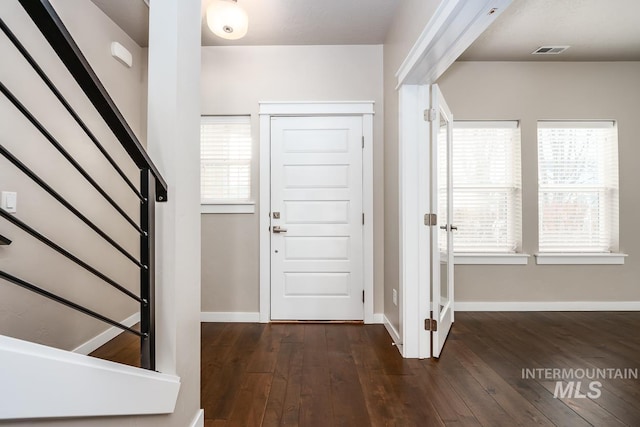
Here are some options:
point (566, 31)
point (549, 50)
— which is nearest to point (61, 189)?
point (566, 31)

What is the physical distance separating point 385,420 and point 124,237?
259cm

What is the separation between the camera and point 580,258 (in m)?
3.71

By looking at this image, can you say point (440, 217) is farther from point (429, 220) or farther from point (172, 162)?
point (172, 162)

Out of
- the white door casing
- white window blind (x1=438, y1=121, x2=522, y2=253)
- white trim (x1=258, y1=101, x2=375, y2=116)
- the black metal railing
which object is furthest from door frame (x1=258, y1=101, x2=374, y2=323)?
the black metal railing

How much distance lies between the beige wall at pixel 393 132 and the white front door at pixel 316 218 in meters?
0.27

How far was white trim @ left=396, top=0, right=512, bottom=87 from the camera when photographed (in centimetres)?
161

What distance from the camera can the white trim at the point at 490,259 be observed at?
3.70 meters

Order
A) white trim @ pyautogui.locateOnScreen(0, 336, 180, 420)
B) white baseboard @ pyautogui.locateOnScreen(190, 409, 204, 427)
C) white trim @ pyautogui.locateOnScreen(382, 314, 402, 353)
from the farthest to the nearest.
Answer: white trim @ pyautogui.locateOnScreen(382, 314, 402, 353)
white baseboard @ pyautogui.locateOnScreen(190, 409, 204, 427)
white trim @ pyautogui.locateOnScreen(0, 336, 180, 420)

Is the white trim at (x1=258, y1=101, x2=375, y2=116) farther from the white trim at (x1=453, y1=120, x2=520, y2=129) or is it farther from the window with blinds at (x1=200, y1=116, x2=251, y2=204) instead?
the white trim at (x1=453, y1=120, x2=520, y2=129)

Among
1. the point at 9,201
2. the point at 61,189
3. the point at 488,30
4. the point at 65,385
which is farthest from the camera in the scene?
the point at 488,30

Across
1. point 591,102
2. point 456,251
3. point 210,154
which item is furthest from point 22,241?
point 591,102

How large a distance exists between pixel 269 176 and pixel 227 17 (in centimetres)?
135

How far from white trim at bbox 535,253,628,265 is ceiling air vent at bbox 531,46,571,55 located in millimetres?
2054

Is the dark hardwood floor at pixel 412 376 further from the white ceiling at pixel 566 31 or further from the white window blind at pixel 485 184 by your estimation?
the white ceiling at pixel 566 31
